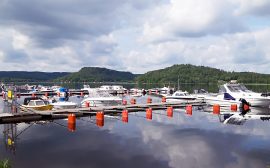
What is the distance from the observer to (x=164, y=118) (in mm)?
39312

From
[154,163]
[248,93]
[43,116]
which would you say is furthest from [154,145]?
[248,93]

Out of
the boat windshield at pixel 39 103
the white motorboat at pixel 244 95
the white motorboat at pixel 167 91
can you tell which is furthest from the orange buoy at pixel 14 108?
the white motorboat at pixel 167 91

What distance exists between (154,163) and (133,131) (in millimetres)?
10344

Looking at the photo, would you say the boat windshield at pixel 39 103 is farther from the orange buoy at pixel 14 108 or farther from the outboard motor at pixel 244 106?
the outboard motor at pixel 244 106

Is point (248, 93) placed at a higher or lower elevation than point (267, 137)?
higher

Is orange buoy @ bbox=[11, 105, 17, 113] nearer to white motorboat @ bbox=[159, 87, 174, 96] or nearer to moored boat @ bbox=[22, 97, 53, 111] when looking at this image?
moored boat @ bbox=[22, 97, 53, 111]

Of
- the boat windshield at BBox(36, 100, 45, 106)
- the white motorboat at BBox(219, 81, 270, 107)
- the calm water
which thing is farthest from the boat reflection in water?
the boat windshield at BBox(36, 100, 45, 106)

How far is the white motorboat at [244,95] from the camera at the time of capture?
45062 mm

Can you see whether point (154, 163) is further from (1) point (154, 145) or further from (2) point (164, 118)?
(2) point (164, 118)

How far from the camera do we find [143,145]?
24828 millimetres

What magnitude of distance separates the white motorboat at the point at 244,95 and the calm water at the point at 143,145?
10265 millimetres

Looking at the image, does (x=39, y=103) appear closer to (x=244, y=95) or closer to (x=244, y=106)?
(x=244, y=106)

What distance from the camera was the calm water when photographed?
66.7 ft

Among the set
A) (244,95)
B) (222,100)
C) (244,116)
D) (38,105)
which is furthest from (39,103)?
(244,95)
